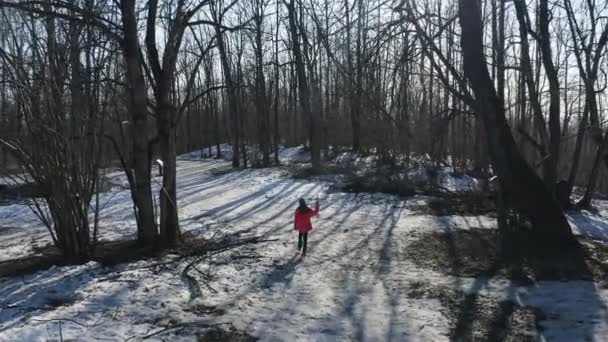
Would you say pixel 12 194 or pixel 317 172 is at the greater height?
pixel 12 194

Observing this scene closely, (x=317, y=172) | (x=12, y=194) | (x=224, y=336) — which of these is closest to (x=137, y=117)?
(x=224, y=336)

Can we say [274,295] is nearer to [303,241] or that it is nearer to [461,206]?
[303,241]

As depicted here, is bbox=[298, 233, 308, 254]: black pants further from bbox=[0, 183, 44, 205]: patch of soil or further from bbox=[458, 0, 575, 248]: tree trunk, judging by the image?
bbox=[0, 183, 44, 205]: patch of soil

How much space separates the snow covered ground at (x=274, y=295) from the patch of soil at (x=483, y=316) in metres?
0.11

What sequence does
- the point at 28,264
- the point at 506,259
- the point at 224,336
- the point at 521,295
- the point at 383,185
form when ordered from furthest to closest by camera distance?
the point at 383,185
the point at 506,259
the point at 28,264
the point at 521,295
the point at 224,336

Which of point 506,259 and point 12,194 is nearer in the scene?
point 506,259

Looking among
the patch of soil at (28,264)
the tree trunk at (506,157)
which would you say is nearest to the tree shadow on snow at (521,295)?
the tree trunk at (506,157)

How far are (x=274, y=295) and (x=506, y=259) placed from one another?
378cm

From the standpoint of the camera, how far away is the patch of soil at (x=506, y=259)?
257 inches

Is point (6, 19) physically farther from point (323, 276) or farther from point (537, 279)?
point (537, 279)

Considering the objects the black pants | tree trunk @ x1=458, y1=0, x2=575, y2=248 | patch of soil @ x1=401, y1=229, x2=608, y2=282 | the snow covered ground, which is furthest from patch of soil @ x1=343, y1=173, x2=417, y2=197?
the black pants

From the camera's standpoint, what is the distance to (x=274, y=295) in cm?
584

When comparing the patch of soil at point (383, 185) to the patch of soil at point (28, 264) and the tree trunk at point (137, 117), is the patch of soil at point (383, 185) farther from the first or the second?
the patch of soil at point (28, 264)

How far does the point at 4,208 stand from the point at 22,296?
27.5ft
